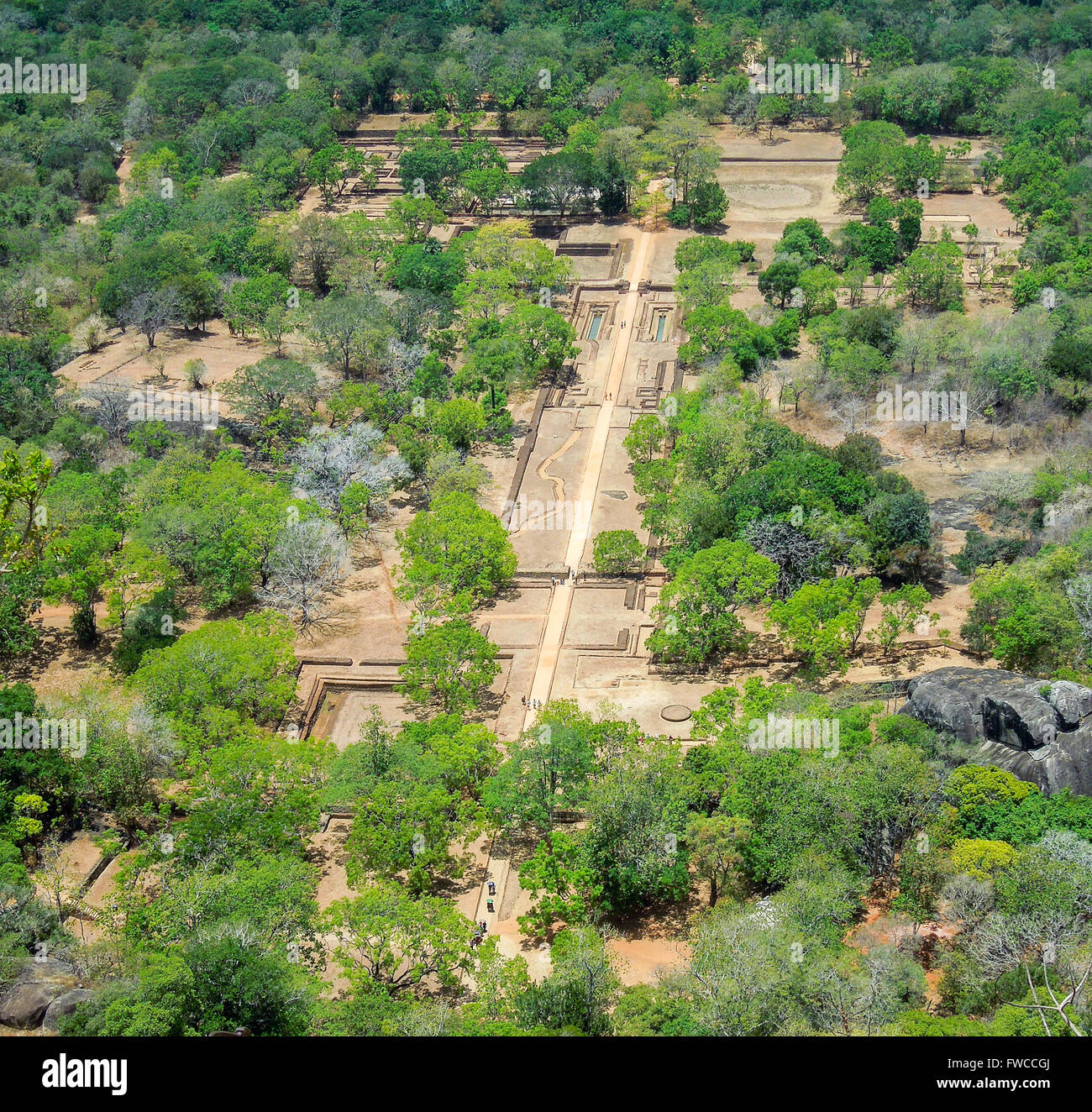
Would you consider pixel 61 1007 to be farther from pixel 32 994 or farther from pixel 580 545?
pixel 580 545

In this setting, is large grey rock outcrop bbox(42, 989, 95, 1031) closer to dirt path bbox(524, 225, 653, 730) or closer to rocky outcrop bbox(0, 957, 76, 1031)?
rocky outcrop bbox(0, 957, 76, 1031)

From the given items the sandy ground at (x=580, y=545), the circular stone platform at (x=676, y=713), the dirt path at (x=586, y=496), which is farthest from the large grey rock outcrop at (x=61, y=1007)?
the circular stone platform at (x=676, y=713)

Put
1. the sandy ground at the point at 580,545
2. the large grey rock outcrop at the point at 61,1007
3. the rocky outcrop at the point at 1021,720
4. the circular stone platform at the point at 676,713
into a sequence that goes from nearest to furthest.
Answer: the large grey rock outcrop at the point at 61,1007 → the rocky outcrop at the point at 1021,720 → the sandy ground at the point at 580,545 → the circular stone platform at the point at 676,713

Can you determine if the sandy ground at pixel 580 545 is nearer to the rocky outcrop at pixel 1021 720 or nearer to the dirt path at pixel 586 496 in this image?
the dirt path at pixel 586 496

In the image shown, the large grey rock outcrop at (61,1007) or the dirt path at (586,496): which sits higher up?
the dirt path at (586,496)

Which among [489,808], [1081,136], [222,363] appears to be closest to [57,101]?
[222,363]

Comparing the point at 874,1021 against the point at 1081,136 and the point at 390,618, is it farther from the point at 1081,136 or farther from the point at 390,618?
the point at 1081,136

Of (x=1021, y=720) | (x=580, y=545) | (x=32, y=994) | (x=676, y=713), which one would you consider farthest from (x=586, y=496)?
(x=32, y=994)
